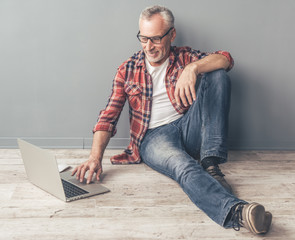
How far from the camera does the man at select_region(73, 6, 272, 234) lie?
2035 mm

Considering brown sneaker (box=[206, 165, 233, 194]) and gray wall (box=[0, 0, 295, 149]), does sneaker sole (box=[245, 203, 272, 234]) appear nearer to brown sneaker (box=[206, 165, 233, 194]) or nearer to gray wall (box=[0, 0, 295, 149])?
brown sneaker (box=[206, 165, 233, 194])

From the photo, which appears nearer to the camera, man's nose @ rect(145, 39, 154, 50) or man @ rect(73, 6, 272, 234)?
man @ rect(73, 6, 272, 234)

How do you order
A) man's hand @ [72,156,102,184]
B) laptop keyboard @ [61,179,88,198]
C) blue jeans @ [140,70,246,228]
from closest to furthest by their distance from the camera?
blue jeans @ [140,70,246,228], laptop keyboard @ [61,179,88,198], man's hand @ [72,156,102,184]

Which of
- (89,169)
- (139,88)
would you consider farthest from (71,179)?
(139,88)

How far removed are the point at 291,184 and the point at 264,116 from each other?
0.75 meters

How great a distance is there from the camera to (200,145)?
2355 mm

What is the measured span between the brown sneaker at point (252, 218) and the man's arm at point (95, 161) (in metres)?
0.81

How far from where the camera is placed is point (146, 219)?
1.75m

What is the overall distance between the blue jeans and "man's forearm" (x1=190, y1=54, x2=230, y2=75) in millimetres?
41

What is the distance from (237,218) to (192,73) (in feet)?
2.59

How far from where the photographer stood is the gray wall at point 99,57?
2.64 m

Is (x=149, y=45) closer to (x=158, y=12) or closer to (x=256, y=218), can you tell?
(x=158, y=12)

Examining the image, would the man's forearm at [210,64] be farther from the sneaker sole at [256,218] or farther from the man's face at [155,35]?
the sneaker sole at [256,218]

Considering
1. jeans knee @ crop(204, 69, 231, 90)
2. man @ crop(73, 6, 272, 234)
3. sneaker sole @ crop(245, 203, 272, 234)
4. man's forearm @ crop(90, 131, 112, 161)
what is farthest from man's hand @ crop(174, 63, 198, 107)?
sneaker sole @ crop(245, 203, 272, 234)
